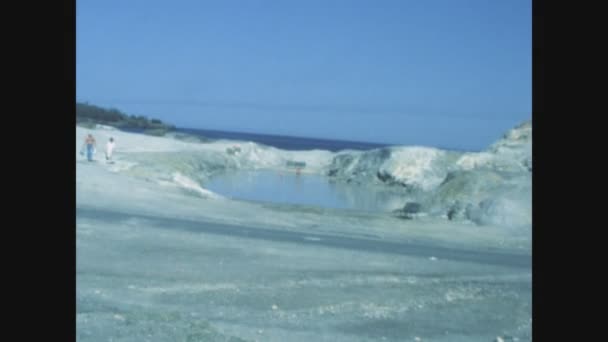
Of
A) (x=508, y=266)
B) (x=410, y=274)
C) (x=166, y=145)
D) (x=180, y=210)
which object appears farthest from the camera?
(x=166, y=145)

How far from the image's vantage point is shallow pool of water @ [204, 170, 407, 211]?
1814cm

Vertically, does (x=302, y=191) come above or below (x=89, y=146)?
below

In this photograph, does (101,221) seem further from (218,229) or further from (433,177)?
(433,177)

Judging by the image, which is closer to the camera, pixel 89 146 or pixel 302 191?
pixel 89 146

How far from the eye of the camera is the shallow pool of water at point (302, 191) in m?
18.1

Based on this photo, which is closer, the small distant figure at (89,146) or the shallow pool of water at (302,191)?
the small distant figure at (89,146)

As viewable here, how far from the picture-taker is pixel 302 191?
2136 centimetres

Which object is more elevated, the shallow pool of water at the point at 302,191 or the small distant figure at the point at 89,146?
the small distant figure at the point at 89,146

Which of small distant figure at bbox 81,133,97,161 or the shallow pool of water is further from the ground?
small distant figure at bbox 81,133,97,161

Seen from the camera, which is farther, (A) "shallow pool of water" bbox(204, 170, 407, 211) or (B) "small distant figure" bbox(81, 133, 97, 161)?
(A) "shallow pool of water" bbox(204, 170, 407, 211)
